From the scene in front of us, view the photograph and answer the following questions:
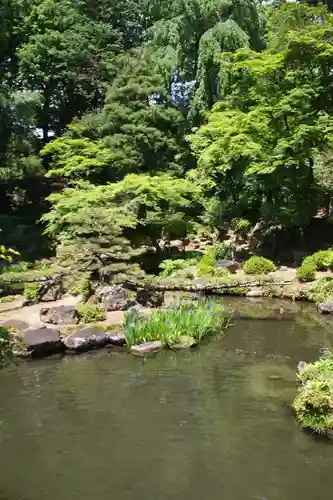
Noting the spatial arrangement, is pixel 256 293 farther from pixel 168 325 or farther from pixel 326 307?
pixel 168 325

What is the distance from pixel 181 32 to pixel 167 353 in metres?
17.8

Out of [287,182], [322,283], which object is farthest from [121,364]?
[287,182]

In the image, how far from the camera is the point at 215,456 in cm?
780

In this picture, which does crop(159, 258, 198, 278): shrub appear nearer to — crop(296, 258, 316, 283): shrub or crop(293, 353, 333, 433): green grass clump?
crop(296, 258, 316, 283): shrub

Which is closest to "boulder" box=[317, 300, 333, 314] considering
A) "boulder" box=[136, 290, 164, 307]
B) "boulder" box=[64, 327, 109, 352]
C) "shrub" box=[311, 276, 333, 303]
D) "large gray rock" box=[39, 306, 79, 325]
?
"shrub" box=[311, 276, 333, 303]

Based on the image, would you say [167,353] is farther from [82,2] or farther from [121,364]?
Answer: [82,2]

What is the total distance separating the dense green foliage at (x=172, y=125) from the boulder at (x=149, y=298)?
126cm

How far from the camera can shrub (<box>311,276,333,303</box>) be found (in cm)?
1652

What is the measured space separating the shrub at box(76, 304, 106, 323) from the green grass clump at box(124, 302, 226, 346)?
1.19 meters

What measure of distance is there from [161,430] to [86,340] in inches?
170

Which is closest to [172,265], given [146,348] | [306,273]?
[306,273]

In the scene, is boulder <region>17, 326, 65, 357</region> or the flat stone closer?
boulder <region>17, 326, 65, 357</region>

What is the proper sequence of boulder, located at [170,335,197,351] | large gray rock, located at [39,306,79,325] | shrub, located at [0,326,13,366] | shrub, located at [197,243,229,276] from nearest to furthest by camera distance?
shrub, located at [0,326,13,366]
boulder, located at [170,335,197,351]
large gray rock, located at [39,306,79,325]
shrub, located at [197,243,229,276]

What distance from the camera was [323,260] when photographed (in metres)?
19.4
